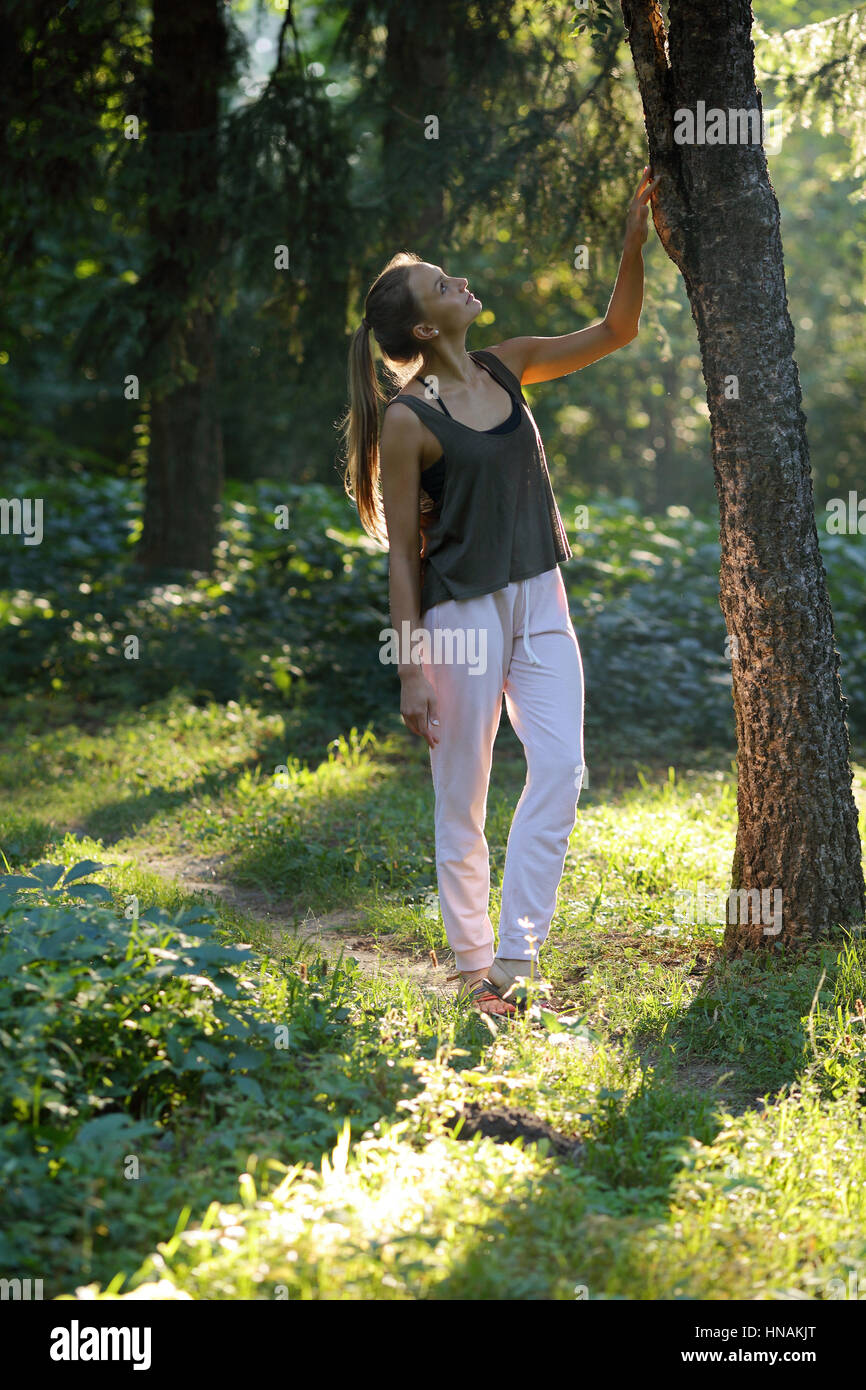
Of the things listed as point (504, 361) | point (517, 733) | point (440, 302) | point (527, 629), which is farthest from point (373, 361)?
point (517, 733)

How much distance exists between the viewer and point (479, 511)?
3758mm

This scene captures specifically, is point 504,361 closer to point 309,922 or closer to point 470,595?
point 470,595

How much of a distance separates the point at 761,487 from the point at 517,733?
114 centimetres

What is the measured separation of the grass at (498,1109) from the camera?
7.75ft

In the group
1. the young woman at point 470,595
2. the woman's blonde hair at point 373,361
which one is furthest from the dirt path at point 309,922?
the woman's blonde hair at point 373,361

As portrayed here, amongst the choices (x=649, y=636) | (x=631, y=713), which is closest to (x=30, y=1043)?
(x=631, y=713)

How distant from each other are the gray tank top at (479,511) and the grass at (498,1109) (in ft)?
4.27

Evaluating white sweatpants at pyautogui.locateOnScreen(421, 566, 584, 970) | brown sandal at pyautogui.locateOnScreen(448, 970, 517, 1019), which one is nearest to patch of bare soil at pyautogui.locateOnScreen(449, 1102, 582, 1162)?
brown sandal at pyautogui.locateOnScreen(448, 970, 517, 1019)

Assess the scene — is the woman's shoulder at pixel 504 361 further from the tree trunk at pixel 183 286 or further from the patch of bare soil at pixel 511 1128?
the tree trunk at pixel 183 286

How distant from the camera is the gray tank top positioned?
12.2 ft

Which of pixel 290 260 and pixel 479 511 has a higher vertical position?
pixel 290 260

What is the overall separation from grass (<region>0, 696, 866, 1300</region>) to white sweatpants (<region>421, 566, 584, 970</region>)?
0.36m

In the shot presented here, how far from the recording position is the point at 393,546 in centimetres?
379

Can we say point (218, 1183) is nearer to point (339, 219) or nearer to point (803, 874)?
point (803, 874)
